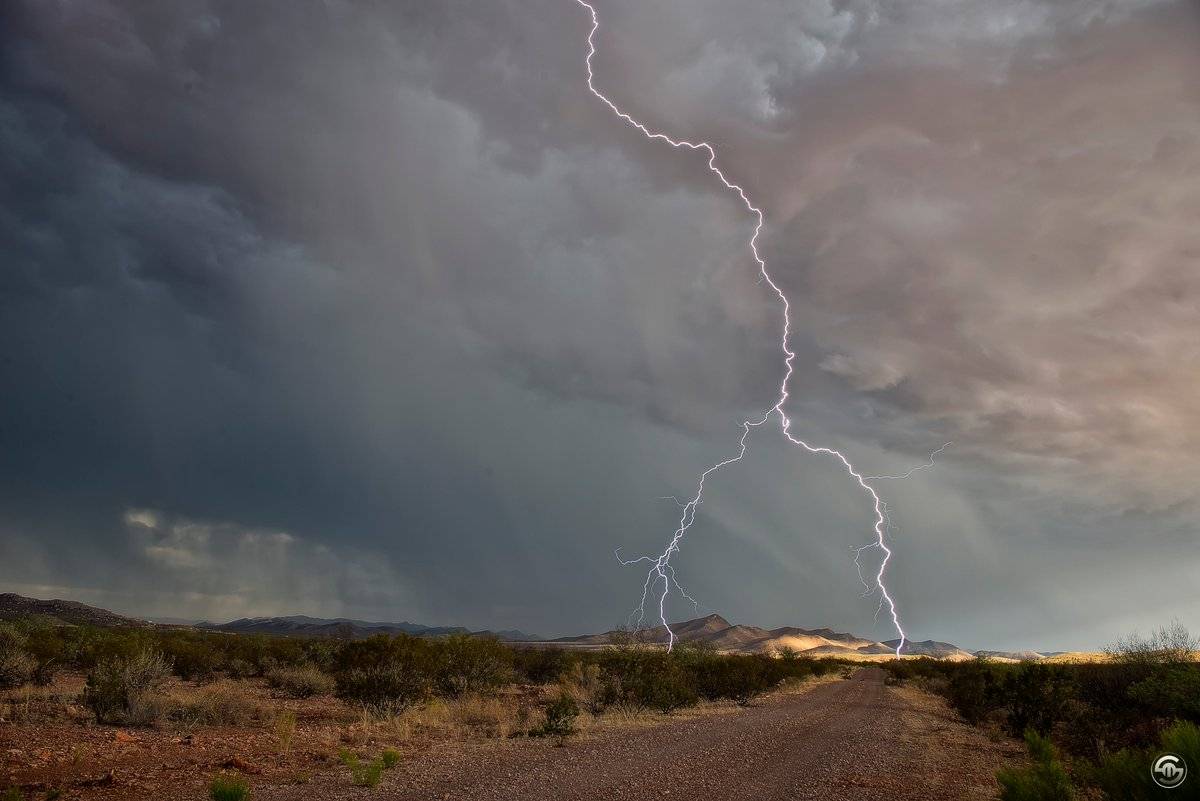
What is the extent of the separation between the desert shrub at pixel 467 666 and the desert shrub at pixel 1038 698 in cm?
1864

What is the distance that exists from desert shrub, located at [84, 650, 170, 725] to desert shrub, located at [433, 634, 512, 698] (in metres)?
8.85

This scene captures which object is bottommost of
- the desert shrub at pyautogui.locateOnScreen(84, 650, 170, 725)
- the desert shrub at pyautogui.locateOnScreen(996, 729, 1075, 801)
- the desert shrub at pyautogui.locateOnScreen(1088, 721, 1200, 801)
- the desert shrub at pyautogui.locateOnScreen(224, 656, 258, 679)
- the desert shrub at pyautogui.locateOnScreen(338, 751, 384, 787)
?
the desert shrub at pyautogui.locateOnScreen(224, 656, 258, 679)

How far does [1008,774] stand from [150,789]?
38.1ft

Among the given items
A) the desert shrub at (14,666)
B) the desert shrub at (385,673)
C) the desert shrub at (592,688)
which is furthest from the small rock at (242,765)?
the desert shrub at (14,666)

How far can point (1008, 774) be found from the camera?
23.0ft

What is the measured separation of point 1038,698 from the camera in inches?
870

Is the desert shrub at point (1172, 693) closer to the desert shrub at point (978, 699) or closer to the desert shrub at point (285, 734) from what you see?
the desert shrub at point (978, 699)

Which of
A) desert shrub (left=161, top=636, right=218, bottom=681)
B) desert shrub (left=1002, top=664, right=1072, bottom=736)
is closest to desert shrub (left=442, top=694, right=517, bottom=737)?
desert shrub (left=161, top=636, right=218, bottom=681)

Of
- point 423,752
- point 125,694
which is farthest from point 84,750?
point 423,752

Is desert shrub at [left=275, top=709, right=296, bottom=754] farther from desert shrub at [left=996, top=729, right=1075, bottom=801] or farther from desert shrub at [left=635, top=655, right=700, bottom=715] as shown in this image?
desert shrub at [left=996, top=729, right=1075, bottom=801]

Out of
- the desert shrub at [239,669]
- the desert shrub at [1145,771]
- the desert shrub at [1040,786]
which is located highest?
the desert shrub at [1145,771]

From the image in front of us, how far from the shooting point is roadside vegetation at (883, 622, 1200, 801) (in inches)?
227

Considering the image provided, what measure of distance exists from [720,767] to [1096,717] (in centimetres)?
1441

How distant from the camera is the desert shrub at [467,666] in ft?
82.6
